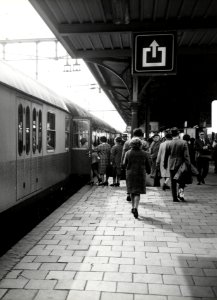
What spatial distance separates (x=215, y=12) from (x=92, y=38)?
114 inches

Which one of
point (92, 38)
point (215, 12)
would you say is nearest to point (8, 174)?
point (92, 38)

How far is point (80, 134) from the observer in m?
12.9

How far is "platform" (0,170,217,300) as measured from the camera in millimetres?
3572

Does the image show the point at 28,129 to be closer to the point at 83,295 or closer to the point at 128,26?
the point at 128,26

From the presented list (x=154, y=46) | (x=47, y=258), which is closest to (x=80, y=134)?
(x=154, y=46)

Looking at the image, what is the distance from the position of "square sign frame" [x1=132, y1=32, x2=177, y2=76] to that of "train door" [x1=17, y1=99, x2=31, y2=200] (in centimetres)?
230

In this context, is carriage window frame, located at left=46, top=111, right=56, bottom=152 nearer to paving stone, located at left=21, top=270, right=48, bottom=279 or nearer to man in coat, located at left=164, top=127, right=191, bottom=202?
man in coat, located at left=164, top=127, right=191, bottom=202

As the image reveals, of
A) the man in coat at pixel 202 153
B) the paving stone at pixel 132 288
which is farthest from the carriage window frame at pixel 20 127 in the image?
the man in coat at pixel 202 153

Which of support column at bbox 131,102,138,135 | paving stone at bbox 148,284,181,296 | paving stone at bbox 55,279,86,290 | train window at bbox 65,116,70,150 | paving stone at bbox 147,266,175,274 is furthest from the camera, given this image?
support column at bbox 131,102,138,135

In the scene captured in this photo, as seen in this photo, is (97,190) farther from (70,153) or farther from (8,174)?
(8,174)

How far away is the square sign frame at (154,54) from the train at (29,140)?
221 cm

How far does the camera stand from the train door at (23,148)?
674 cm

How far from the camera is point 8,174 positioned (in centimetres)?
612

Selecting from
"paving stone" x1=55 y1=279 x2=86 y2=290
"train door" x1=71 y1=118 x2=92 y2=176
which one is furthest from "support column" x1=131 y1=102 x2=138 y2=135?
"paving stone" x1=55 y1=279 x2=86 y2=290
